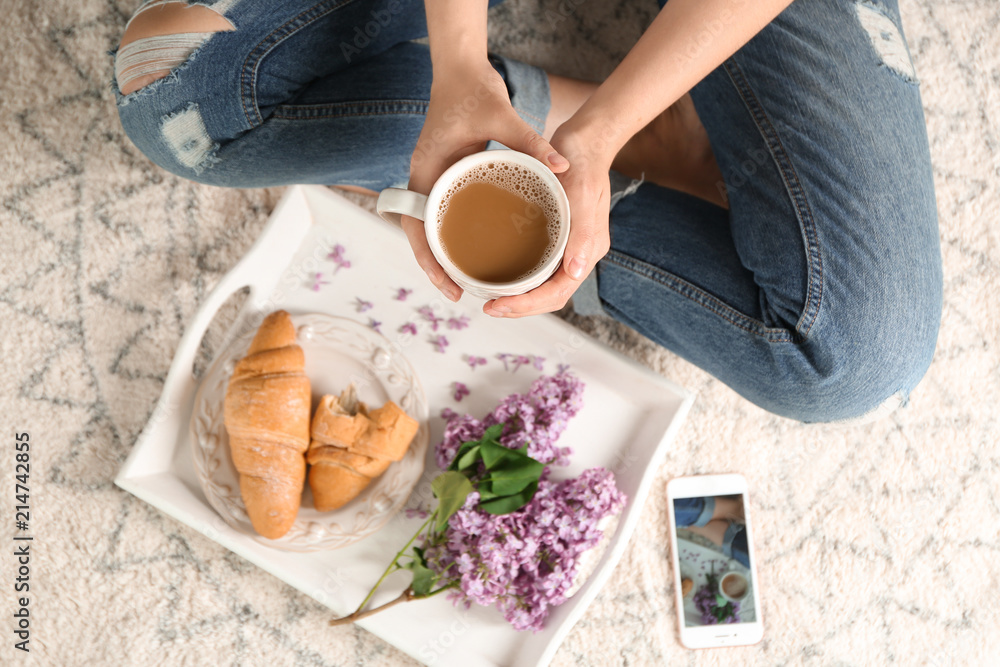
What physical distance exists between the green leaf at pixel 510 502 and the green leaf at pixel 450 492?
4 centimetres

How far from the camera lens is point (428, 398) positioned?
100cm

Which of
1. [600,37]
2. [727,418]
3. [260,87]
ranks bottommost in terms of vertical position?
[727,418]

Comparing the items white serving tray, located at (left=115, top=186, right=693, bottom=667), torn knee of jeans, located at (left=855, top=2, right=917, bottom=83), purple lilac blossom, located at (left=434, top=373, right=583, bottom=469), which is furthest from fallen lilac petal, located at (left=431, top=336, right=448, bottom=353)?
torn knee of jeans, located at (left=855, top=2, right=917, bottom=83)

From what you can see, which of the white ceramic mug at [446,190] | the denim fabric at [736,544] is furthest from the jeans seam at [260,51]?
the denim fabric at [736,544]

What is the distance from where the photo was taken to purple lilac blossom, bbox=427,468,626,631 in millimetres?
870

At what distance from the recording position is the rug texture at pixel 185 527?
1.06 metres

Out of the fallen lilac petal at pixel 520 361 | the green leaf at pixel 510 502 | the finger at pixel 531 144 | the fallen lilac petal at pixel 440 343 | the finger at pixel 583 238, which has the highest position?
the finger at pixel 531 144

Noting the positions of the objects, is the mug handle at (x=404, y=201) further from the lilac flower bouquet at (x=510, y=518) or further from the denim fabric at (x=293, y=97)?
the lilac flower bouquet at (x=510, y=518)

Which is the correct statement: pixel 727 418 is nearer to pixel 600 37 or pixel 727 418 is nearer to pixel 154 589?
pixel 600 37

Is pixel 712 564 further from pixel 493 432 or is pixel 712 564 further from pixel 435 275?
pixel 435 275

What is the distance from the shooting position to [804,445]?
3.68 feet

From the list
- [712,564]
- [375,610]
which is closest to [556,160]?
[375,610]

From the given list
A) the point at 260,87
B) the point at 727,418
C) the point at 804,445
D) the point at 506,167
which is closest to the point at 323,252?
the point at 260,87

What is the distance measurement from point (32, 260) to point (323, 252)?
1.80ft
